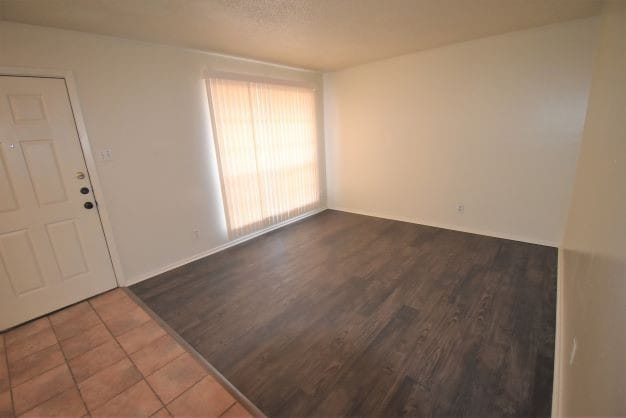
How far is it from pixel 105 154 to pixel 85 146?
6.5 inches

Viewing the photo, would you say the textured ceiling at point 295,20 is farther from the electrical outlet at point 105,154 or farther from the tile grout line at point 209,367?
the tile grout line at point 209,367

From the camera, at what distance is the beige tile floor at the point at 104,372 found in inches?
66.2

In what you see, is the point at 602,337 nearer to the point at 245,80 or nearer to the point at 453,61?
the point at 453,61

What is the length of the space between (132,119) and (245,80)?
4.92 feet

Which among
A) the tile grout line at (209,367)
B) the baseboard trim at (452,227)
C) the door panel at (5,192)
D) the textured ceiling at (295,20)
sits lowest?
the tile grout line at (209,367)

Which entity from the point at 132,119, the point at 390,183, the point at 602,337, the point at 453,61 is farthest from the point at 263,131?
the point at 602,337

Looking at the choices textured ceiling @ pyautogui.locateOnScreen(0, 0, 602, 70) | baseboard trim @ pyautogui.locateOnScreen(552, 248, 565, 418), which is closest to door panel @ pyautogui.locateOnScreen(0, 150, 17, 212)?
textured ceiling @ pyautogui.locateOnScreen(0, 0, 602, 70)

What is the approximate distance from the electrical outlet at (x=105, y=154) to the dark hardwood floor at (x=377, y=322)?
138 centimetres

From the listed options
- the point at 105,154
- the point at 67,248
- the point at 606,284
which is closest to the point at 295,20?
the point at 105,154

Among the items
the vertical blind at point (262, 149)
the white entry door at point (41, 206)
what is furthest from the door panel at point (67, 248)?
the vertical blind at point (262, 149)

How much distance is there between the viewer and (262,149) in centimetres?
408

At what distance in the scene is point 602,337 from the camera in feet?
3.30

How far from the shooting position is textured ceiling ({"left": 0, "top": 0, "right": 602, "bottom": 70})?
2.07 m

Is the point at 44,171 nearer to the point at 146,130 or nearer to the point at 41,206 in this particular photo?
the point at 41,206
